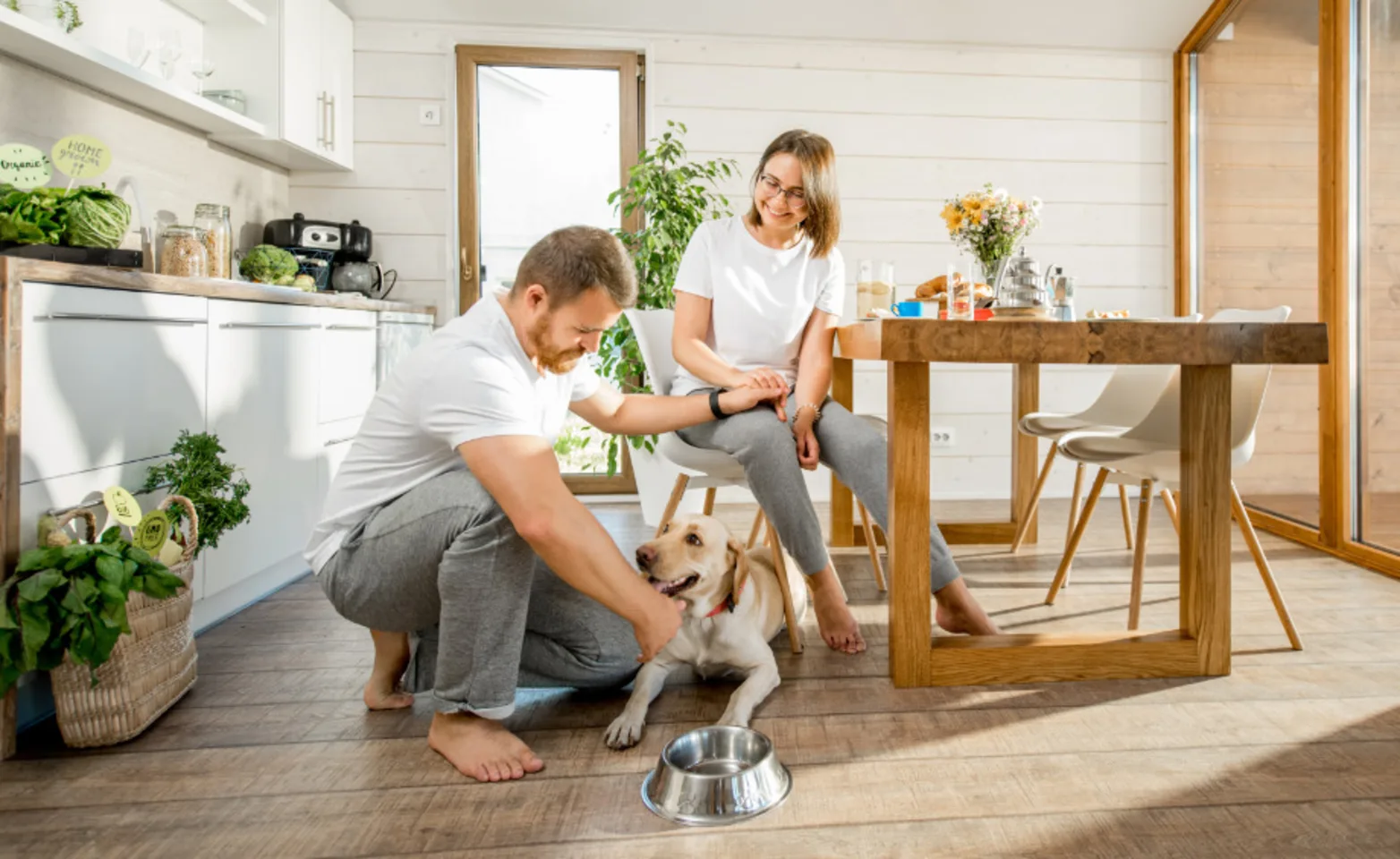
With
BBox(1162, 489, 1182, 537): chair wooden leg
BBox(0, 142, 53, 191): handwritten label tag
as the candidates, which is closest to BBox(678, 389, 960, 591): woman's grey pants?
BBox(1162, 489, 1182, 537): chair wooden leg

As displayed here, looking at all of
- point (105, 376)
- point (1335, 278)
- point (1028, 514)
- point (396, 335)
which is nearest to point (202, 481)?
point (105, 376)

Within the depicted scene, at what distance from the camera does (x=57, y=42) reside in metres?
2.24

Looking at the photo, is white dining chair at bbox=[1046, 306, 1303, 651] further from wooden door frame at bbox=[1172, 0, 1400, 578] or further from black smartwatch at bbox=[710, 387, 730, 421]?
wooden door frame at bbox=[1172, 0, 1400, 578]

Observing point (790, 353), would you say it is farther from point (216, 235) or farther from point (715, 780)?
point (216, 235)

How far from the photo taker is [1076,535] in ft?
7.88

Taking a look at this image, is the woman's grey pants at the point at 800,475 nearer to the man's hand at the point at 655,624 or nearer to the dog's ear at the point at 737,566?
the dog's ear at the point at 737,566

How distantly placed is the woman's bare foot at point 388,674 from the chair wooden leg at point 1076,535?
1582 mm

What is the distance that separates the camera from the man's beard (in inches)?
60.9

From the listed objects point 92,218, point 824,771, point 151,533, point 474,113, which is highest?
point 474,113

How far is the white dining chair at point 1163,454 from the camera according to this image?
6.91 feet

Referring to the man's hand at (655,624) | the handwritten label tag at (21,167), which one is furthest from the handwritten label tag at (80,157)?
the man's hand at (655,624)

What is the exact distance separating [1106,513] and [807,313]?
220 cm

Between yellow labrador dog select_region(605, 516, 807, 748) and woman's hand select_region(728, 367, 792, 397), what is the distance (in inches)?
16.8

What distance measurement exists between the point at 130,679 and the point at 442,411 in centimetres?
76
